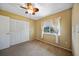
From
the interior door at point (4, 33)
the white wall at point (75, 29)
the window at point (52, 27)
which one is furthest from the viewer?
the interior door at point (4, 33)

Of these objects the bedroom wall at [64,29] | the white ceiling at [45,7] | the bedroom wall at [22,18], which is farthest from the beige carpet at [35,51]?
Result: the white ceiling at [45,7]

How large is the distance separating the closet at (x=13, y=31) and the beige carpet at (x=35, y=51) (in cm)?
19

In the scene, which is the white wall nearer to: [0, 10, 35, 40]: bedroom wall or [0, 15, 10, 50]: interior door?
[0, 10, 35, 40]: bedroom wall

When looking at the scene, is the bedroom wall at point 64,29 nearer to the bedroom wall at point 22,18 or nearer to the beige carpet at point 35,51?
the beige carpet at point 35,51

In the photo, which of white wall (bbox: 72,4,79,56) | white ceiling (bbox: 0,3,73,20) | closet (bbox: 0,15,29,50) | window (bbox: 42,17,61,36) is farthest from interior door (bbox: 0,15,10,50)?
white wall (bbox: 72,4,79,56)

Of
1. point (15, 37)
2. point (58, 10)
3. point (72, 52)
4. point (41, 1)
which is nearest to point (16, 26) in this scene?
point (15, 37)

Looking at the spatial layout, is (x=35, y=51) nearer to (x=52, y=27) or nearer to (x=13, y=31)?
(x=52, y=27)

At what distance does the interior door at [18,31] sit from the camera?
5.16 feet

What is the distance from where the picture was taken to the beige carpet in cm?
132

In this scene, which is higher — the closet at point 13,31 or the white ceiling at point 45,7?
the white ceiling at point 45,7

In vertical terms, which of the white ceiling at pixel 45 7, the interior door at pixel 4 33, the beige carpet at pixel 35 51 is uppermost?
the white ceiling at pixel 45 7

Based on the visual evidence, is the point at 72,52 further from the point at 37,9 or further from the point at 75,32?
the point at 37,9

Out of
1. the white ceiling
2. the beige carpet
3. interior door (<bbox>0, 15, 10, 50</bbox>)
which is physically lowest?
the beige carpet

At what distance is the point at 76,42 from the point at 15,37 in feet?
4.75
